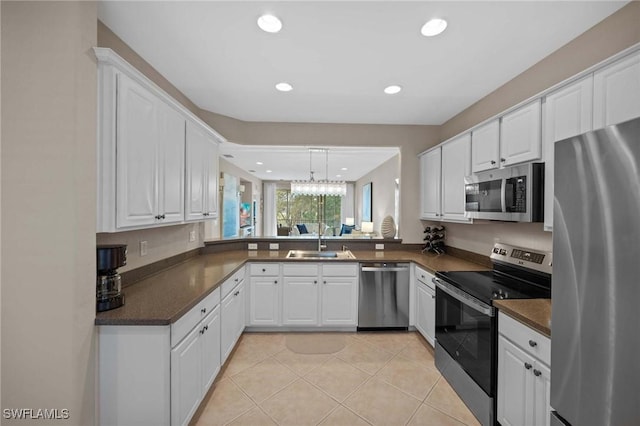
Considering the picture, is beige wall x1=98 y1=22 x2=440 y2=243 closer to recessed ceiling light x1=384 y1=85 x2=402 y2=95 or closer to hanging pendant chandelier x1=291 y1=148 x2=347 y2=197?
recessed ceiling light x1=384 y1=85 x2=402 y2=95

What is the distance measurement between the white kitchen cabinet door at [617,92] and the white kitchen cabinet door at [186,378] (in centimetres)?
262

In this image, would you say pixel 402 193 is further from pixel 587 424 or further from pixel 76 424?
pixel 76 424

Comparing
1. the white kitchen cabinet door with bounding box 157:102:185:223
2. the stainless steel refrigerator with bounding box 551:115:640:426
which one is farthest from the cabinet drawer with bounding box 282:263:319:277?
the stainless steel refrigerator with bounding box 551:115:640:426

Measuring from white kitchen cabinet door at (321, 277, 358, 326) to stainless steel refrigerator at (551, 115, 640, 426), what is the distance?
6.73 ft

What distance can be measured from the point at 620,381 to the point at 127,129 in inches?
96.3

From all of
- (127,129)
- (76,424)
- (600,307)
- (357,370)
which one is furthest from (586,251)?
(76,424)

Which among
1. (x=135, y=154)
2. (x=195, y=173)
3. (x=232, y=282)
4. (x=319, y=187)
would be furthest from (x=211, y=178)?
(x=319, y=187)

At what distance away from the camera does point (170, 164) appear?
208 cm

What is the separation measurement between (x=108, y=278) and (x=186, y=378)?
0.76m

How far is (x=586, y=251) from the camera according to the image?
101 cm

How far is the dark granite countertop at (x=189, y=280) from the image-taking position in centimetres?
148

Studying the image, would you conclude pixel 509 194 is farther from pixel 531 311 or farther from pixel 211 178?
pixel 211 178

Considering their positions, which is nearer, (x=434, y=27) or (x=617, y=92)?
(x=617, y=92)

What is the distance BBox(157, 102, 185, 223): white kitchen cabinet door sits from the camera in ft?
6.36
